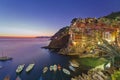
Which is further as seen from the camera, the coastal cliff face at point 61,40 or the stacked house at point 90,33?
the coastal cliff face at point 61,40

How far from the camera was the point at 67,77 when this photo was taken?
132ft

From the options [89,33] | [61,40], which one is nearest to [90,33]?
[89,33]

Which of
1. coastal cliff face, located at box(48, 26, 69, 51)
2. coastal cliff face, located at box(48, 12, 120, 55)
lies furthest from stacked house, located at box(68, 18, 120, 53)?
coastal cliff face, located at box(48, 26, 69, 51)

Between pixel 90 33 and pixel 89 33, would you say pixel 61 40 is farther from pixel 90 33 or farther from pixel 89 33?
pixel 90 33

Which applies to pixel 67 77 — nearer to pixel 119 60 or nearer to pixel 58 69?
pixel 58 69

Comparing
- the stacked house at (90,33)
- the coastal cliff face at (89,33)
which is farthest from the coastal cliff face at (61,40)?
the stacked house at (90,33)

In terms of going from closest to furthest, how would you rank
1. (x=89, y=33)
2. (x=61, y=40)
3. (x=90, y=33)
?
Answer: (x=90, y=33)
(x=89, y=33)
(x=61, y=40)

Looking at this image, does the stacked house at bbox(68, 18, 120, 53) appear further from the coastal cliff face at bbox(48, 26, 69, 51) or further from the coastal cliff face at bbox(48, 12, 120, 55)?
the coastal cliff face at bbox(48, 26, 69, 51)

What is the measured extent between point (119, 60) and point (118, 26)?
189 feet

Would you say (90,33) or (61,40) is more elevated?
(90,33)

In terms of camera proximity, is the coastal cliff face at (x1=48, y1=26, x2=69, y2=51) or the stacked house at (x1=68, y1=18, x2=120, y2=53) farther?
the coastal cliff face at (x1=48, y1=26, x2=69, y2=51)

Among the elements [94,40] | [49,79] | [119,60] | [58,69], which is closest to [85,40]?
[94,40]

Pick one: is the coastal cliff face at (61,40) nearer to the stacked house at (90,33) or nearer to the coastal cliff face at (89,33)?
the coastal cliff face at (89,33)

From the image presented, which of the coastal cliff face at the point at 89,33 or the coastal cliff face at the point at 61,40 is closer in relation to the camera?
the coastal cliff face at the point at 89,33
